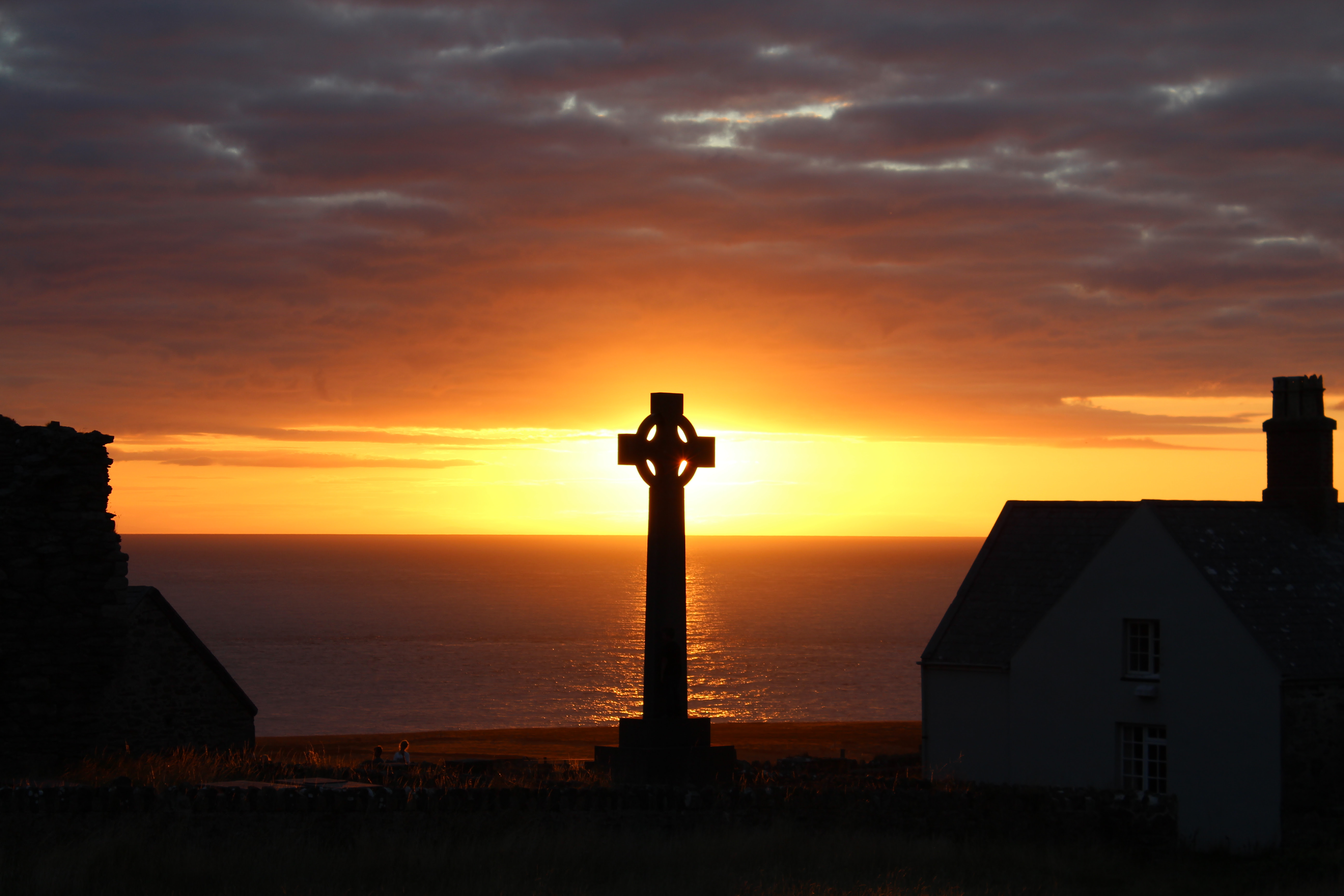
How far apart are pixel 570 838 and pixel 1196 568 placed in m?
19.5

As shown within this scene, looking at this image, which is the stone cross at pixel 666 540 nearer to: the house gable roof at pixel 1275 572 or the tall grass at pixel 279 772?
the tall grass at pixel 279 772

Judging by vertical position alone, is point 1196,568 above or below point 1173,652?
above

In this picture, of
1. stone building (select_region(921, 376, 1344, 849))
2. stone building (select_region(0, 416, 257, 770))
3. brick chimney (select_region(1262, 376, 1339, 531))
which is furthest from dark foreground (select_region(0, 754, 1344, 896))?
brick chimney (select_region(1262, 376, 1339, 531))

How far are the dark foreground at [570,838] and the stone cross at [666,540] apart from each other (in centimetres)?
148

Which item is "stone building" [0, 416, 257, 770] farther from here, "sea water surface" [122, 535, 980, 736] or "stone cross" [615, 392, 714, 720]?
"sea water surface" [122, 535, 980, 736]

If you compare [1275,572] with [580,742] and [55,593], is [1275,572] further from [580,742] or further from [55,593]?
[580,742]

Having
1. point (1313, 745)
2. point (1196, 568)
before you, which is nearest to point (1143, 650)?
point (1196, 568)

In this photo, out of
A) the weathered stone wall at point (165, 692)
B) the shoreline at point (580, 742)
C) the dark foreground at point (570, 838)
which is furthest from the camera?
the shoreline at point (580, 742)

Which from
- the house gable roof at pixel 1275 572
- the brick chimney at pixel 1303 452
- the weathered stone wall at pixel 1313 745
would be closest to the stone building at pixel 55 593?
the house gable roof at pixel 1275 572

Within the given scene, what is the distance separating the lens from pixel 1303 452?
3172 centimetres

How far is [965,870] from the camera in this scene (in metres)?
14.5

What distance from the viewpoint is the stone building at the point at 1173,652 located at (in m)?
27.4

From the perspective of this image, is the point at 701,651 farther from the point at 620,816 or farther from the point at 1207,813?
the point at 620,816

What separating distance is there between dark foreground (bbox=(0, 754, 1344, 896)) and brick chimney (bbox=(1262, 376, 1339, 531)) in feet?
51.5
